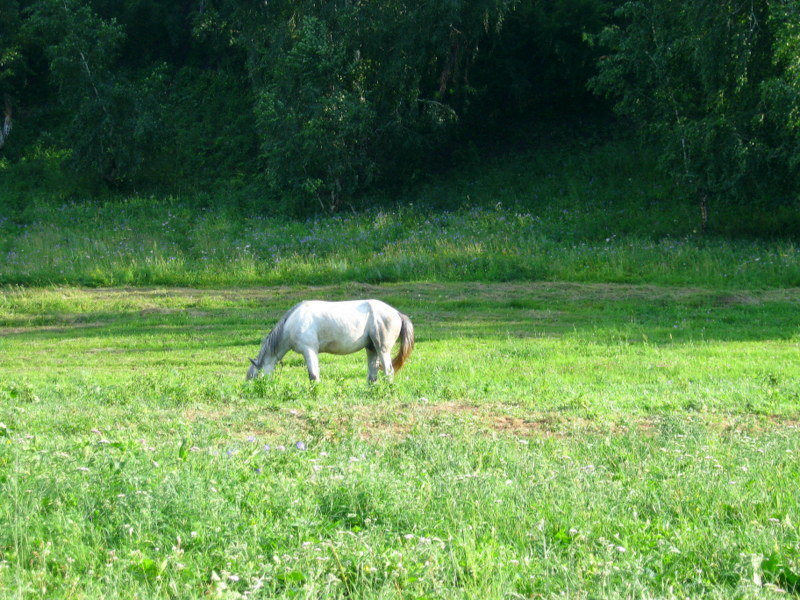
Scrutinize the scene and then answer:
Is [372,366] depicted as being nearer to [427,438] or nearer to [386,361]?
[386,361]

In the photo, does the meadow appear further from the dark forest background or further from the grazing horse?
the dark forest background

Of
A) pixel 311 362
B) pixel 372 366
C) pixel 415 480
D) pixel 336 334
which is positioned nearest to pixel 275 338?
pixel 311 362

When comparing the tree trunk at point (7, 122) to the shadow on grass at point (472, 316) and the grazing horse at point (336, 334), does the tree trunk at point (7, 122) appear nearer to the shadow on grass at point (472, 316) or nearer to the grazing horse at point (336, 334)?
the shadow on grass at point (472, 316)

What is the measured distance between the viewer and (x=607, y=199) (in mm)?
35438

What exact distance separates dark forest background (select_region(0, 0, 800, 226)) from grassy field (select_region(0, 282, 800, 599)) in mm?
16659

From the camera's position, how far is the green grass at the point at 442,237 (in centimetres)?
2561

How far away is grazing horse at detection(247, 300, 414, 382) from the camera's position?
41.6ft

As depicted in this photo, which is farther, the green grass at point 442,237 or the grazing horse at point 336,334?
the green grass at point 442,237

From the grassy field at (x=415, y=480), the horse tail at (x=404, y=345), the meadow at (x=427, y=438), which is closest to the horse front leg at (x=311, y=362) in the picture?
the meadow at (x=427, y=438)

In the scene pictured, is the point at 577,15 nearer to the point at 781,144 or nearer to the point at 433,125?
the point at 433,125

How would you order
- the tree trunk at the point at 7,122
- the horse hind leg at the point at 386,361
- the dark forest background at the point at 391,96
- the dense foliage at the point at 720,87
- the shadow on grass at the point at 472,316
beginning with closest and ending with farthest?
the horse hind leg at the point at 386,361
the shadow on grass at the point at 472,316
the dense foliage at the point at 720,87
the dark forest background at the point at 391,96
the tree trunk at the point at 7,122

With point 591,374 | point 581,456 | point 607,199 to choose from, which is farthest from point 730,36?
point 581,456

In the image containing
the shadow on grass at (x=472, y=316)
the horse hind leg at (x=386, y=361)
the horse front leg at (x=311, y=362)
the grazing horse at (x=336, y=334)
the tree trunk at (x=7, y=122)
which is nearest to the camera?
the horse front leg at (x=311, y=362)

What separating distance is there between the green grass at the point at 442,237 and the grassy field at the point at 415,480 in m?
11.1
